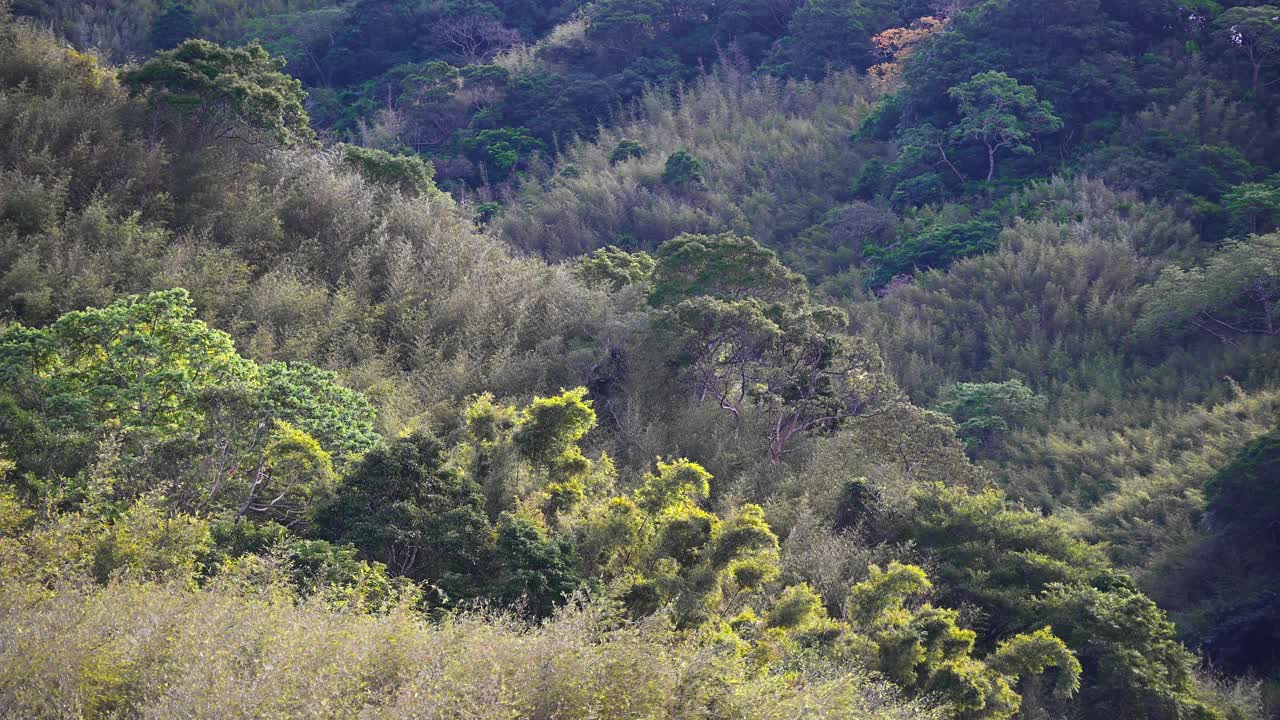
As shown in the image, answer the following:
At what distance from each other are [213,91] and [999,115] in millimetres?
22706

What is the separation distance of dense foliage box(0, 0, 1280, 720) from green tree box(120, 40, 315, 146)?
0.26 ft

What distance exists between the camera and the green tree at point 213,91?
17953mm

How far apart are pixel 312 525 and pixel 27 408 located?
2901 mm

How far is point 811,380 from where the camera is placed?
16688 mm

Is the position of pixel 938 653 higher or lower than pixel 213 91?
lower

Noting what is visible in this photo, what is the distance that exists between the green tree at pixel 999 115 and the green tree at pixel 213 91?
21.0 meters

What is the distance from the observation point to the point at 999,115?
100 ft

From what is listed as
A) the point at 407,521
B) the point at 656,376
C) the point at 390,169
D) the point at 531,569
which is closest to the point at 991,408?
the point at 656,376

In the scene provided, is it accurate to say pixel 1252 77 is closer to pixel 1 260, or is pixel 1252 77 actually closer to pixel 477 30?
pixel 477 30

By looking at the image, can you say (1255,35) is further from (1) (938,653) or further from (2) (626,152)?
(1) (938,653)

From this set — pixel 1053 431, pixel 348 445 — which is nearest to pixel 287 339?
pixel 348 445

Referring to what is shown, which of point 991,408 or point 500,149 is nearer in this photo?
point 991,408

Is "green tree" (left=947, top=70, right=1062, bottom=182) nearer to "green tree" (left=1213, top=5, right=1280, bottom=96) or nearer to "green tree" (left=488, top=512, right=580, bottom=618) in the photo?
"green tree" (left=1213, top=5, right=1280, bottom=96)

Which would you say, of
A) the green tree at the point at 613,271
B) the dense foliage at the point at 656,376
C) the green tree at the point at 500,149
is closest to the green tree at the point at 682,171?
the dense foliage at the point at 656,376
